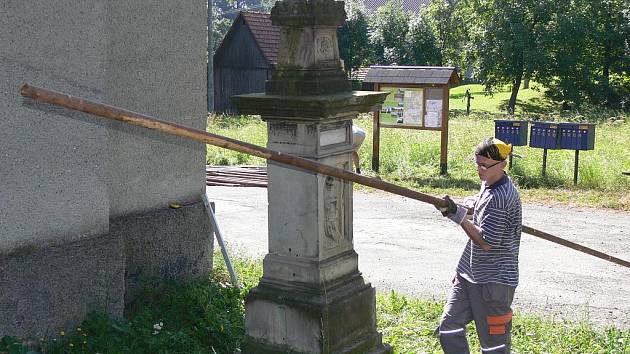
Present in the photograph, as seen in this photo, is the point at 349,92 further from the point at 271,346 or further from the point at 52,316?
the point at 52,316

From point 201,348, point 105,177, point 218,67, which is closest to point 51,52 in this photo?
point 105,177

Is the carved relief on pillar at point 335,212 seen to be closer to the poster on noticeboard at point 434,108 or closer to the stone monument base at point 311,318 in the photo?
the stone monument base at point 311,318

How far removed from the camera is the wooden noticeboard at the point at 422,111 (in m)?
15.9

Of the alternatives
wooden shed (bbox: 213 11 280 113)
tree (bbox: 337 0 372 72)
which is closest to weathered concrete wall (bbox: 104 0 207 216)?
wooden shed (bbox: 213 11 280 113)

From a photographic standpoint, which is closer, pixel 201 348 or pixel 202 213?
pixel 201 348

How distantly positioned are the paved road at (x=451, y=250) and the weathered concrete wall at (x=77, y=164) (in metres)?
2.79

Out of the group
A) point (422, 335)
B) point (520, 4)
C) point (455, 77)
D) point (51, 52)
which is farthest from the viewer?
point (520, 4)

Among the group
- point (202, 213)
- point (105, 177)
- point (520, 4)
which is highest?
point (520, 4)

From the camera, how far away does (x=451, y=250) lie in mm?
10141

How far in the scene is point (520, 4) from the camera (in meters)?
41.6

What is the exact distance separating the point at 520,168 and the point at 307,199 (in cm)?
1040

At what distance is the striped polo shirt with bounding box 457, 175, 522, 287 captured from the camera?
5.26m

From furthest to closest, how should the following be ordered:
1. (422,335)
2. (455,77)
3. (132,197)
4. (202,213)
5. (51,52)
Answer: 1. (455,77)
2. (202,213)
3. (132,197)
4. (422,335)
5. (51,52)

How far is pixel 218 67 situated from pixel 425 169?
2382 centimetres
